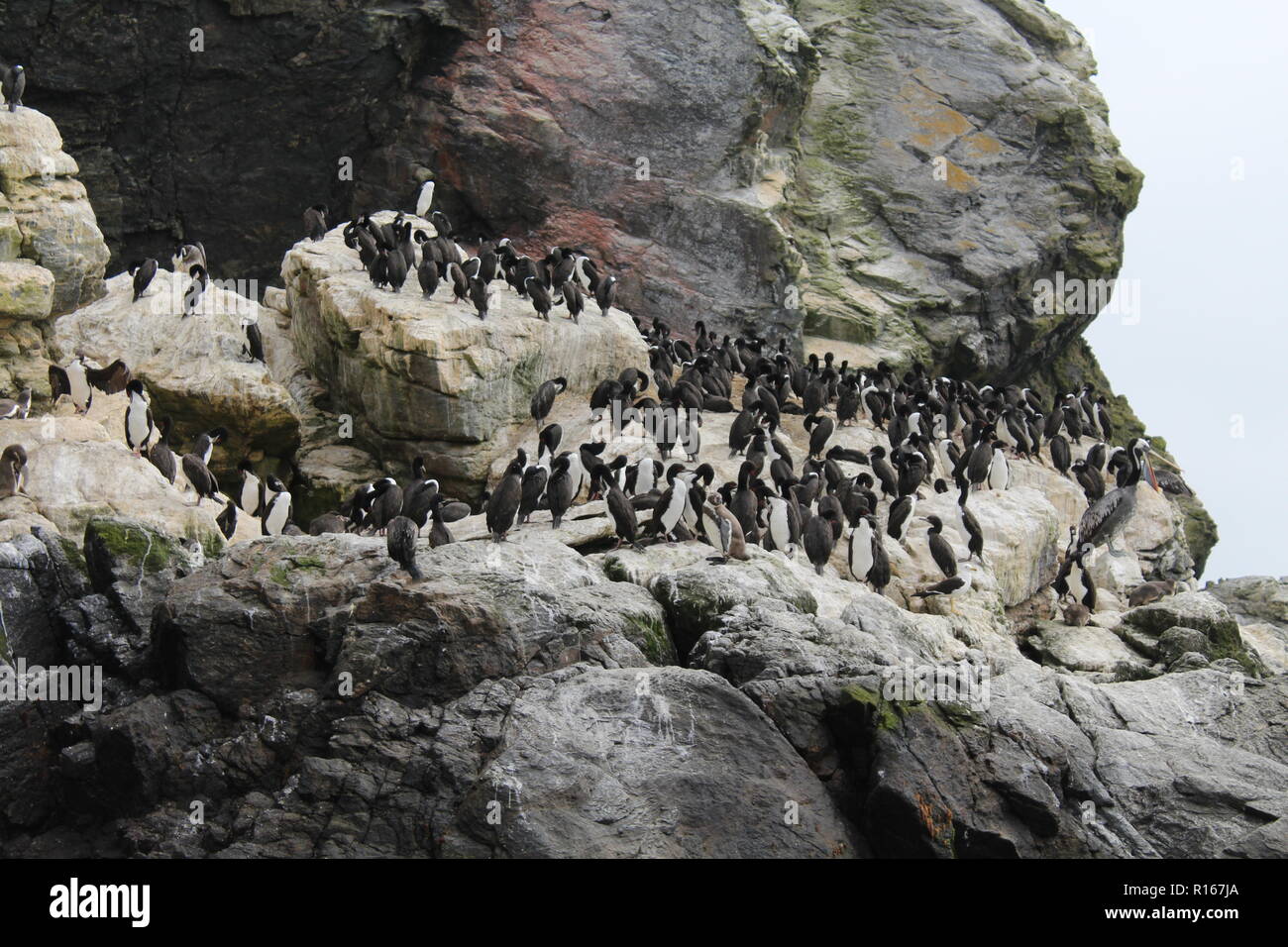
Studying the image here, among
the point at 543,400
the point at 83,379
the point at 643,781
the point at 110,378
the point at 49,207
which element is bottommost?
the point at 543,400

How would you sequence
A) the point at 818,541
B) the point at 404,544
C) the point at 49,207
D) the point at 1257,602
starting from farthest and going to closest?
the point at 1257,602
the point at 49,207
the point at 818,541
the point at 404,544

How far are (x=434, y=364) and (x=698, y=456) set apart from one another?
14.2 feet

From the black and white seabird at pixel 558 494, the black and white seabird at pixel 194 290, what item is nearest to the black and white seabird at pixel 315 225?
the black and white seabird at pixel 194 290

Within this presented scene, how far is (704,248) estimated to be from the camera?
110 feet

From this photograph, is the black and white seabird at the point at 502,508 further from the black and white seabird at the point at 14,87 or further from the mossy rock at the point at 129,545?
the black and white seabird at the point at 14,87

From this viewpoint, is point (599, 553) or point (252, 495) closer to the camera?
point (599, 553)

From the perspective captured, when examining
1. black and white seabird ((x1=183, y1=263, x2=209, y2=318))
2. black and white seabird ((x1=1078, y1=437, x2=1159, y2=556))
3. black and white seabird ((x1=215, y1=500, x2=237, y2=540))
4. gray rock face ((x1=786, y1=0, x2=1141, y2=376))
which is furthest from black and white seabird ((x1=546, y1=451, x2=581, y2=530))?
gray rock face ((x1=786, y1=0, x2=1141, y2=376))

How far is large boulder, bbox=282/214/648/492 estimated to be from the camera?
75.9ft

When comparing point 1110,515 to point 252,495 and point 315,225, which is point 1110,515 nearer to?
point 252,495

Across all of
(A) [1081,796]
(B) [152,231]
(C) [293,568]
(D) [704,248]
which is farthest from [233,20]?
(A) [1081,796]

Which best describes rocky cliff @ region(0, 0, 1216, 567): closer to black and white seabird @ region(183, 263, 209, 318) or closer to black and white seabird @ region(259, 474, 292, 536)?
black and white seabird @ region(183, 263, 209, 318)

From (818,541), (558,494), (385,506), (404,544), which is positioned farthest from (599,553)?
(818,541)

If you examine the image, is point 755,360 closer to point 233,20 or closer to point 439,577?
point 233,20

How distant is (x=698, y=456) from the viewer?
23.2 meters
